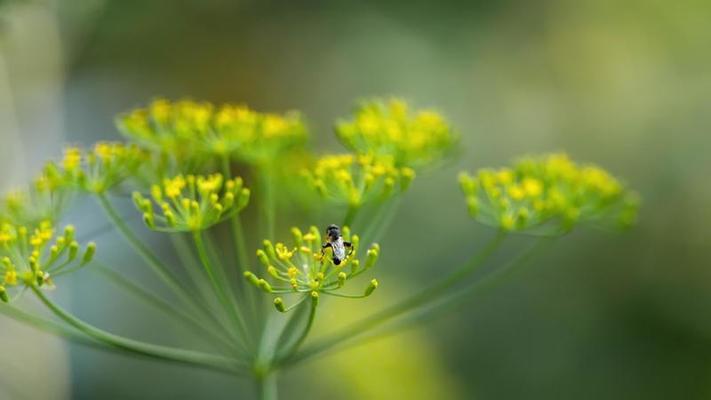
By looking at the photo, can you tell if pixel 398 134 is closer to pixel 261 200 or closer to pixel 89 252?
pixel 261 200

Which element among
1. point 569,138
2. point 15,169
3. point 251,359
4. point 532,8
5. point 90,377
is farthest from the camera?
point 532,8

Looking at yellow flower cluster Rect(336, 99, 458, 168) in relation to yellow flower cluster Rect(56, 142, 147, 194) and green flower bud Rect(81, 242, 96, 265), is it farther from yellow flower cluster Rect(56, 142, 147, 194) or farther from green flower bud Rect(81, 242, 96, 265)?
green flower bud Rect(81, 242, 96, 265)

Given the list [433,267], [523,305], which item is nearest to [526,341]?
[523,305]

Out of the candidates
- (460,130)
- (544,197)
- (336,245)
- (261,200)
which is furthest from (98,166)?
(460,130)

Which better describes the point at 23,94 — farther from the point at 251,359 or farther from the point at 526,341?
the point at 526,341

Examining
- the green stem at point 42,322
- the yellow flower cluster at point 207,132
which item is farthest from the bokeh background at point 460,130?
the green stem at point 42,322
